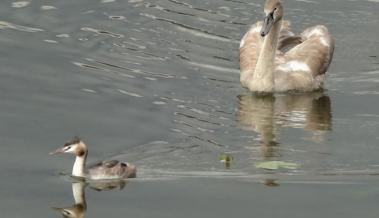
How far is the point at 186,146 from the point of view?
58.4 feet

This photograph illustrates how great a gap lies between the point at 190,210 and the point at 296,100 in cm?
631

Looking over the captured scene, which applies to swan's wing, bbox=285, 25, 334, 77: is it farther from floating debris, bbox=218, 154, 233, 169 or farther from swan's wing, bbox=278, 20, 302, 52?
floating debris, bbox=218, 154, 233, 169

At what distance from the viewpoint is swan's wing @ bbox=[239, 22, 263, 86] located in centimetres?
2222

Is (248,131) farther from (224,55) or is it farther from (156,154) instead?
(224,55)

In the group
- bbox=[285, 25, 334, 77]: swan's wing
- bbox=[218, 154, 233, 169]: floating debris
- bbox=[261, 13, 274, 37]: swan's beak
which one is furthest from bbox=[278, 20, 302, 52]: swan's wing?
bbox=[218, 154, 233, 169]: floating debris

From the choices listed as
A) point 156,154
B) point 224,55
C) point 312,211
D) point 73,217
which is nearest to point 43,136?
point 156,154

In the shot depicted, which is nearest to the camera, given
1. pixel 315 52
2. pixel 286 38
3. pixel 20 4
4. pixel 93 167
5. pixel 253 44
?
pixel 93 167

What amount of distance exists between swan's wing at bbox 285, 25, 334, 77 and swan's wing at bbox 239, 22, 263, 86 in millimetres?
542

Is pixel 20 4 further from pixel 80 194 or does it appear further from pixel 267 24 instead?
pixel 80 194

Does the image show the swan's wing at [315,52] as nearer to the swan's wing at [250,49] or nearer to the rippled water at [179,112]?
the rippled water at [179,112]

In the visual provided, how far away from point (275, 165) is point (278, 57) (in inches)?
231

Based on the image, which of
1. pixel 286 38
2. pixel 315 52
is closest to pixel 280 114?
pixel 315 52

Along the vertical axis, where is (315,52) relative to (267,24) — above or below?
below

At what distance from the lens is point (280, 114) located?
20250 millimetres
